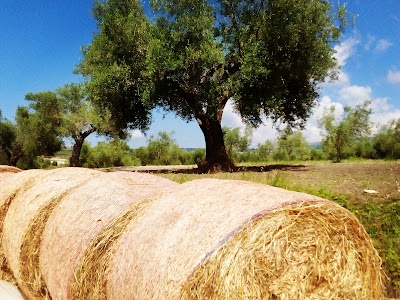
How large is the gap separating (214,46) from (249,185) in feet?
58.3

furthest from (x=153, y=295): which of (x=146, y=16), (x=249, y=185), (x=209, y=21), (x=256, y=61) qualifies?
(x=146, y=16)

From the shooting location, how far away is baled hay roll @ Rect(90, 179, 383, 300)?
3088 mm

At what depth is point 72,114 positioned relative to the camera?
4488 cm

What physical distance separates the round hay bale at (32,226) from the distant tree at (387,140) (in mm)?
58640

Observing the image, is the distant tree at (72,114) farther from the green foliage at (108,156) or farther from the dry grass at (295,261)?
the dry grass at (295,261)

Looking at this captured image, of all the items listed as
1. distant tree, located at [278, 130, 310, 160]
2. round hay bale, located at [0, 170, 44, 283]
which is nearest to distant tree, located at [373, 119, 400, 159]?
distant tree, located at [278, 130, 310, 160]

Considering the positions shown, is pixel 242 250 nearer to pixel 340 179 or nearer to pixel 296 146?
pixel 340 179

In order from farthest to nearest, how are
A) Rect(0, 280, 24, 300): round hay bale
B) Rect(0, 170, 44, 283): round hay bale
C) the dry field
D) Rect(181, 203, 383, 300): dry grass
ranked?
1. Rect(0, 170, 44, 283): round hay bale
2. the dry field
3. Rect(0, 280, 24, 300): round hay bale
4. Rect(181, 203, 383, 300): dry grass

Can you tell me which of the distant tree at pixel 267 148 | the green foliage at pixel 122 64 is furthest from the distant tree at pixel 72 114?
the distant tree at pixel 267 148

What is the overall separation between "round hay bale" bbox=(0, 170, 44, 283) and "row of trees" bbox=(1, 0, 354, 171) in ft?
45.4

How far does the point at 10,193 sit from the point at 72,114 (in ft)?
130

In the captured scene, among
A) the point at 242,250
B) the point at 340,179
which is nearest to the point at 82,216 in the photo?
the point at 242,250

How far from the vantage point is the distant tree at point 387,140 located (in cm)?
5897

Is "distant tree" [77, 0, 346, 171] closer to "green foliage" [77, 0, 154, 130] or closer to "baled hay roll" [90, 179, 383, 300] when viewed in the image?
"green foliage" [77, 0, 154, 130]
